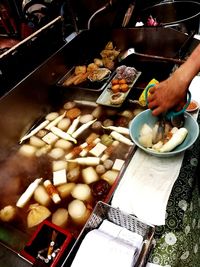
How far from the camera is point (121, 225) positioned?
5.40ft

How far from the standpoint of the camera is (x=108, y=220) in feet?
5.55

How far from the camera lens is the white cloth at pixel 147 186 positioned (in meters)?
1.77

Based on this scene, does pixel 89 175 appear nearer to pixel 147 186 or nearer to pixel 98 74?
pixel 147 186

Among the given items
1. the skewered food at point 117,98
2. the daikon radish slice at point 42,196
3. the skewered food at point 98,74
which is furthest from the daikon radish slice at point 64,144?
the skewered food at point 98,74

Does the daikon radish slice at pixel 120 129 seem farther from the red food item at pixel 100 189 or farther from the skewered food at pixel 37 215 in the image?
the skewered food at pixel 37 215

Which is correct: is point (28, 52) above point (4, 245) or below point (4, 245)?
above

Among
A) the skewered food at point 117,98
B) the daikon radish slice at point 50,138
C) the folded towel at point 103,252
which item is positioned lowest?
the daikon radish slice at point 50,138

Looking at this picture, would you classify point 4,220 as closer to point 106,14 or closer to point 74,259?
point 74,259

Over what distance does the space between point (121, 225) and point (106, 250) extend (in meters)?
0.31

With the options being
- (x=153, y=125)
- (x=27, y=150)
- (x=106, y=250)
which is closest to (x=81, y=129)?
(x=27, y=150)

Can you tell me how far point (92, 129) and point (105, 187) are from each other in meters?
0.83

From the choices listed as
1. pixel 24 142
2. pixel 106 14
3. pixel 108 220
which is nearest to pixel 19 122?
pixel 24 142

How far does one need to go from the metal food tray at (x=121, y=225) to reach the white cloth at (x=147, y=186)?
7.0 inches

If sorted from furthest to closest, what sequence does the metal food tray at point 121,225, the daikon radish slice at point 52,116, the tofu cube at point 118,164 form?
1. the daikon radish slice at point 52,116
2. the tofu cube at point 118,164
3. the metal food tray at point 121,225
